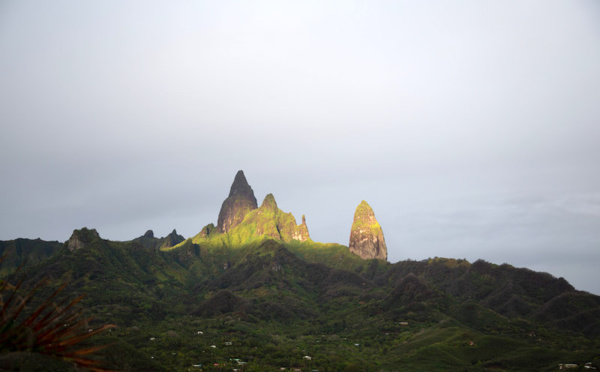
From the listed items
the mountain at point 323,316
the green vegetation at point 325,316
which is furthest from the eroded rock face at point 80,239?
the green vegetation at point 325,316

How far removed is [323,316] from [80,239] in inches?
4205

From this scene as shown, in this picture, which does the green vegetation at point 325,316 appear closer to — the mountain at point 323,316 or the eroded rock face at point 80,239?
the mountain at point 323,316

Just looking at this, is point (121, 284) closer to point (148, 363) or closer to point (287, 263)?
point (287, 263)

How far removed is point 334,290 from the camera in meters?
168

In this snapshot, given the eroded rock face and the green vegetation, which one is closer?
the green vegetation

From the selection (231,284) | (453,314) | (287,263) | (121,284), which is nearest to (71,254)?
(121,284)

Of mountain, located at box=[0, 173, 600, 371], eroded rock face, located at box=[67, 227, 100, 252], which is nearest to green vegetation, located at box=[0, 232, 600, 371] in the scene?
mountain, located at box=[0, 173, 600, 371]

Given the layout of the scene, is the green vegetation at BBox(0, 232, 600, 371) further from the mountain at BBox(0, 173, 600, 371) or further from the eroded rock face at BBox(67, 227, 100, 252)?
the eroded rock face at BBox(67, 227, 100, 252)

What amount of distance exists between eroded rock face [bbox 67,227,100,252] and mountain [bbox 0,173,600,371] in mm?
436

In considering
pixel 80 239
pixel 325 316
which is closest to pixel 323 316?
pixel 325 316

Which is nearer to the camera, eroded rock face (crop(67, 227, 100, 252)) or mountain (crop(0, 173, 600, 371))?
mountain (crop(0, 173, 600, 371))

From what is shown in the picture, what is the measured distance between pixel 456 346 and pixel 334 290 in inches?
3703

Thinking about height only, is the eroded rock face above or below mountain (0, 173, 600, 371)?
above

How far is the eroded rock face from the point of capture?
531ft
